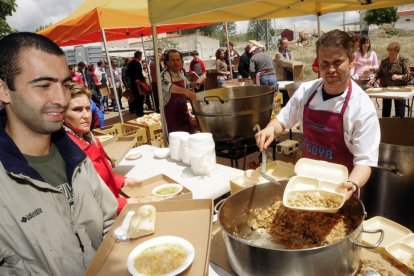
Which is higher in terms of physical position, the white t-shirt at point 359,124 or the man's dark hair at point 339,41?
the man's dark hair at point 339,41

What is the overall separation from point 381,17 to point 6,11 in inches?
2287

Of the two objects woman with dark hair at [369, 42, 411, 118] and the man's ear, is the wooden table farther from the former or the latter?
the man's ear

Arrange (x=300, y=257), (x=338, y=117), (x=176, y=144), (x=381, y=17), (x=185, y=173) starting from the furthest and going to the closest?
1. (x=381, y=17)
2. (x=176, y=144)
3. (x=185, y=173)
4. (x=338, y=117)
5. (x=300, y=257)

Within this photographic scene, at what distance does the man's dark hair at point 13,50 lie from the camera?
123 centimetres

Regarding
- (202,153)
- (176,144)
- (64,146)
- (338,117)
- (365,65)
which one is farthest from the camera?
(365,65)

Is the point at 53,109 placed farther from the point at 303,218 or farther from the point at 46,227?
the point at 303,218

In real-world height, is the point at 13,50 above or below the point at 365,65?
above

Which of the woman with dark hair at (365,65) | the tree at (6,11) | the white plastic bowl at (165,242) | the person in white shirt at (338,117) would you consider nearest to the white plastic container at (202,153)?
the person in white shirt at (338,117)

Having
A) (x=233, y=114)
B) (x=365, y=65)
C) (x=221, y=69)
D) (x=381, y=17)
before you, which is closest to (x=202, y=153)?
(x=233, y=114)

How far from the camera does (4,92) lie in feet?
4.15

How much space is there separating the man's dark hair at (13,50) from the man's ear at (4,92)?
2 cm

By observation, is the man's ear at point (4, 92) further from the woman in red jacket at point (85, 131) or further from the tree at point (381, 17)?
the tree at point (381, 17)

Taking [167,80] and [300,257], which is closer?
[300,257]

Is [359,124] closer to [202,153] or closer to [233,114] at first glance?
[202,153]
